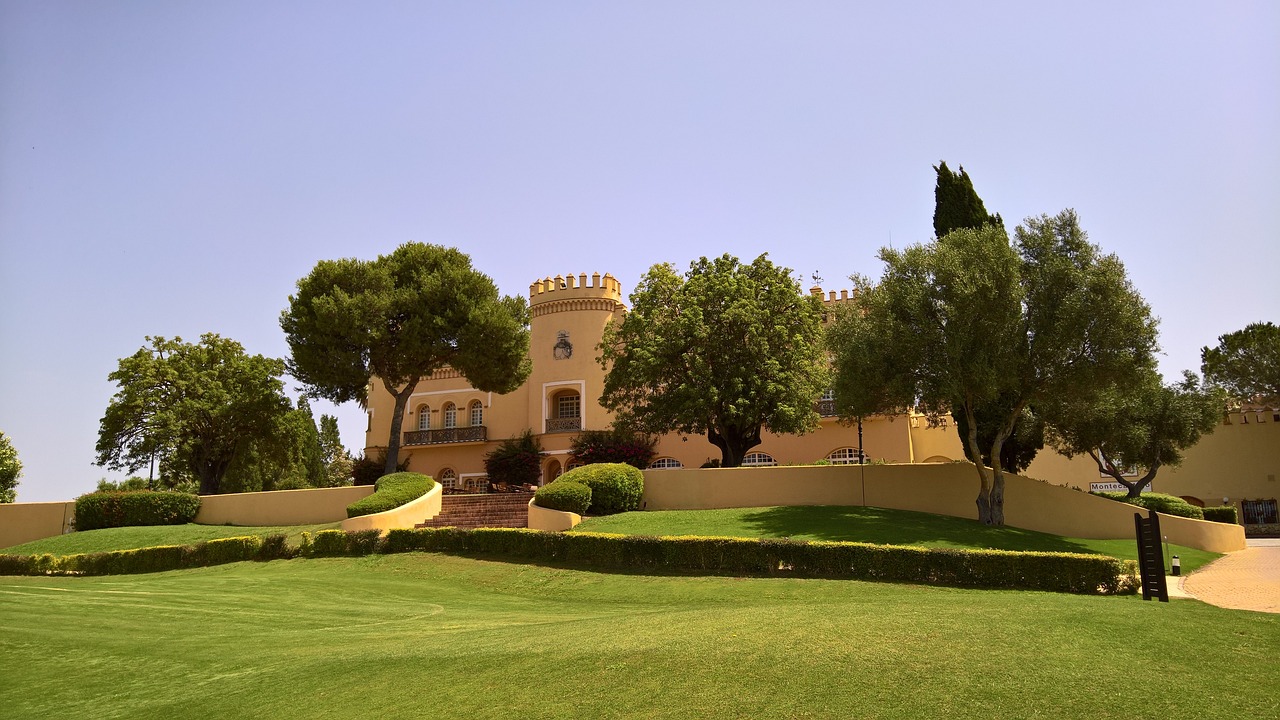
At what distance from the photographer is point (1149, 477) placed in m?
36.4

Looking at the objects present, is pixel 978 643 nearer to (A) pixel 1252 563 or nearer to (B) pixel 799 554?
(B) pixel 799 554

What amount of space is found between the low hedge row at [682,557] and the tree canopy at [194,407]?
11.0m

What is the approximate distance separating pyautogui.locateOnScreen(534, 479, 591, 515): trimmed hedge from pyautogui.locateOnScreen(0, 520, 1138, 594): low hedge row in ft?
8.92

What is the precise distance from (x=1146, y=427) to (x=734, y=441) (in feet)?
56.8

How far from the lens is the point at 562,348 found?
4319 centimetres

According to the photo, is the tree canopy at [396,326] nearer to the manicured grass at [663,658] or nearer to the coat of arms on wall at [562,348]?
the coat of arms on wall at [562,348]

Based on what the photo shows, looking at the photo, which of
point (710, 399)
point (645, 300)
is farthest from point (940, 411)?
point (645, 300)

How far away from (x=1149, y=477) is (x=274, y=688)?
36700 millimetres

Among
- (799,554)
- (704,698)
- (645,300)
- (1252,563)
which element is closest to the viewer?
(704,698)

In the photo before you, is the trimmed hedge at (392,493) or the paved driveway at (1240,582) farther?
the trimmed hedge at (392,493)

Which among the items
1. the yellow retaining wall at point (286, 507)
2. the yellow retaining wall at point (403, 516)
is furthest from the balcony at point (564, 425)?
the yellow retaining wall at point (286, 507)

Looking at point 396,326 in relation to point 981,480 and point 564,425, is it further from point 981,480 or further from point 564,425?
point 981,480

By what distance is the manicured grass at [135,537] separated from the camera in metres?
27.2

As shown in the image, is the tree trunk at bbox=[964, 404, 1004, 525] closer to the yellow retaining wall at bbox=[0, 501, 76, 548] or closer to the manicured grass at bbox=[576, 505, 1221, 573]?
the manicured grass at bbox=[576, 505, 1221, 573]
